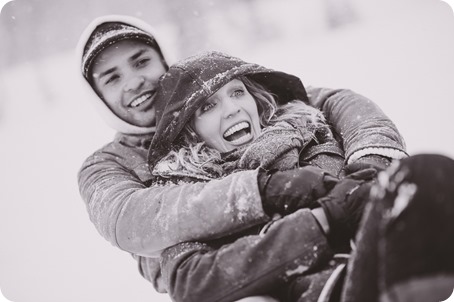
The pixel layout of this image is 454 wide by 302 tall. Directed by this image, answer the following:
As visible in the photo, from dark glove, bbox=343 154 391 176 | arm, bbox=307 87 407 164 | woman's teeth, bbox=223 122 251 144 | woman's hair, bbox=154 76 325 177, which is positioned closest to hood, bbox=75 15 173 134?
woman's hair, bbox=154 76 325 177

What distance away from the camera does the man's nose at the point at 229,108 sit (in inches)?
54.9

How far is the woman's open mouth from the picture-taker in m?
1.40

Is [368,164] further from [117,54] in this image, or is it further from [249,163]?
[117,54]

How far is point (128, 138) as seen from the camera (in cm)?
167

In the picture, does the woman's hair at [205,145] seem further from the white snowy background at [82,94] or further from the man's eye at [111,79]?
the white snowy background at [82,94]

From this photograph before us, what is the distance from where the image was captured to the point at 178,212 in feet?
3.86

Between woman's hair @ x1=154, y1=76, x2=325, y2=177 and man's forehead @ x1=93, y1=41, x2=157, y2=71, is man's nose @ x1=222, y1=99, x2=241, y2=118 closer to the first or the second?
woman's hair @ x1=154, y1=76, x2=325, y2=177

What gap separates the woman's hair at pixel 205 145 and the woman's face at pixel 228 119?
0.11 feet

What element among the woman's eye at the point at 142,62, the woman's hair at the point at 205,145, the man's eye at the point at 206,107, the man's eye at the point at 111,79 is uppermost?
the woman's eye at the point at 142,62

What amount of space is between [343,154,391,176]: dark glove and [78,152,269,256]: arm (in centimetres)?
25

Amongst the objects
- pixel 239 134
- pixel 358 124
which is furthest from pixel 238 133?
pixel 358 124

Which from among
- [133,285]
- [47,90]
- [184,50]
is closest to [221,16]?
[184,50]

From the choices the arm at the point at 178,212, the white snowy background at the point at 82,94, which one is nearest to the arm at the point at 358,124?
the arm at the point at 178,212

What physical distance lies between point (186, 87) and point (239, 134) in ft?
0.64
